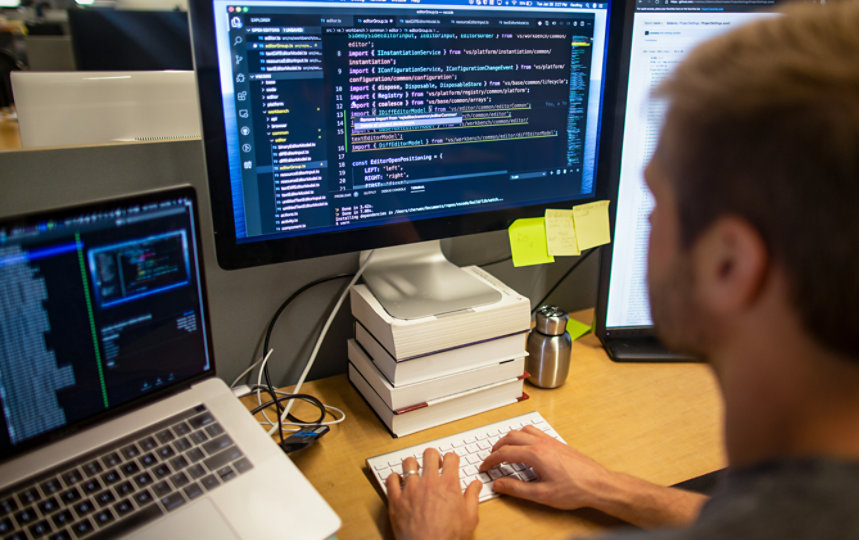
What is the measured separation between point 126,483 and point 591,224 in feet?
2.65

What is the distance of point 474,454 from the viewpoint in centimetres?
88

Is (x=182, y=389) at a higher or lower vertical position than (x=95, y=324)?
lower

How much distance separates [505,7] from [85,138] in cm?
68

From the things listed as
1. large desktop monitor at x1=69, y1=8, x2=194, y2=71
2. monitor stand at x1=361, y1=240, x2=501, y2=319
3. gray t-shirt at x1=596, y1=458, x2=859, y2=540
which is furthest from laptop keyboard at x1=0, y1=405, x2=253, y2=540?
large desktop monitor at x1=69, y1=8, x2=194, y2=71

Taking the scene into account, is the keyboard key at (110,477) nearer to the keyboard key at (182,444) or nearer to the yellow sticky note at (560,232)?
the keyboard key at (182,444)

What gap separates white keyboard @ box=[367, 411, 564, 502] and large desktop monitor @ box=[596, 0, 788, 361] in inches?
12.1

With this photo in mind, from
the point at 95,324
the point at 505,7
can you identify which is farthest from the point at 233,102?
the point at 505,7

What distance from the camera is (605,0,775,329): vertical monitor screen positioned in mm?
1049

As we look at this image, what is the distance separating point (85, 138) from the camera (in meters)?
0.98

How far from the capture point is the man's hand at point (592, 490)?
0.77 meters

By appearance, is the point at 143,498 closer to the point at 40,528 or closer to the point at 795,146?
the point at 40,528

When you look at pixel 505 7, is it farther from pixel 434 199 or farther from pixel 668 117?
pixel 668 117

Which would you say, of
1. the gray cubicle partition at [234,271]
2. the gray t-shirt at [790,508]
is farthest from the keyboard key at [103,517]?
the gray t-shirt at [790,508]

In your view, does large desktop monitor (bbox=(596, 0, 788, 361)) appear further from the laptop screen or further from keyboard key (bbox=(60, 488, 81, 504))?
keyboard key (bbox=(60, 488, 81, 504))
